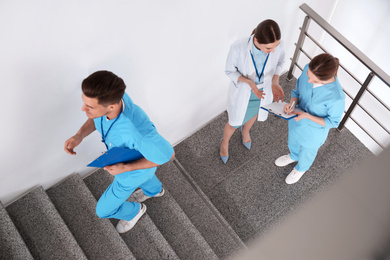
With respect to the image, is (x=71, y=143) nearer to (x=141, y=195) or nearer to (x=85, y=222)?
(x=85, y=222)

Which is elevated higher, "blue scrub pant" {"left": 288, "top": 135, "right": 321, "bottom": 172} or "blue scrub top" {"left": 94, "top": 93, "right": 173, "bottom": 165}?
"blue scrub top" {"left": 94, "top": 93, "right": 173, "bottom": 165}

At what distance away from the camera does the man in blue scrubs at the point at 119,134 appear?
189 centimetres

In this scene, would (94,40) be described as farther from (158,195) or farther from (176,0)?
(158,195)

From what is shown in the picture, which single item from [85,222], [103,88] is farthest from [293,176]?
[103,88]

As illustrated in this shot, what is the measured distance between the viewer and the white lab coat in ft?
8.52

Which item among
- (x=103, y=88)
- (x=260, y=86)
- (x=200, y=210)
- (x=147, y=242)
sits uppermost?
(x=103, y=88)

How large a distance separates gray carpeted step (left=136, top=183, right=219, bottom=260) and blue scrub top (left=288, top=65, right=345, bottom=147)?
102 centimetres

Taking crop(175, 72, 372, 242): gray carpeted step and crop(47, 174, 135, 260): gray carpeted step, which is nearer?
crop(47, 174, 135, 260): gray carpeted step

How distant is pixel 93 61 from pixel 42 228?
4.26 ft

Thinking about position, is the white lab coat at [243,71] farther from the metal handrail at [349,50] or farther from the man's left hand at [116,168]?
the man's left hand at [116,168]

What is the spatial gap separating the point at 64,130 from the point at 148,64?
65cm

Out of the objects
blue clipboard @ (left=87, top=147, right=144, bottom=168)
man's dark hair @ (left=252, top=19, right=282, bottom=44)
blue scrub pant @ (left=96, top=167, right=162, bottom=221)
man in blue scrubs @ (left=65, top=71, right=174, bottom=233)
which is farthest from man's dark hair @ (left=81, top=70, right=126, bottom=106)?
man's dark hair @ (left=252, top=19, right=282, bottom=44)

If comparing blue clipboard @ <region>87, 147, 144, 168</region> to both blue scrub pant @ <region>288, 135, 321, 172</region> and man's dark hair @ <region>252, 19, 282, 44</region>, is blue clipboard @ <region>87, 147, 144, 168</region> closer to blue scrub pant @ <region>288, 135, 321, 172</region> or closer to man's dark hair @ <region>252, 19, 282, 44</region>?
man's dark hair @ <region>252, 19, 282, 44</region>

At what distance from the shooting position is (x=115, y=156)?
84.9 inches
